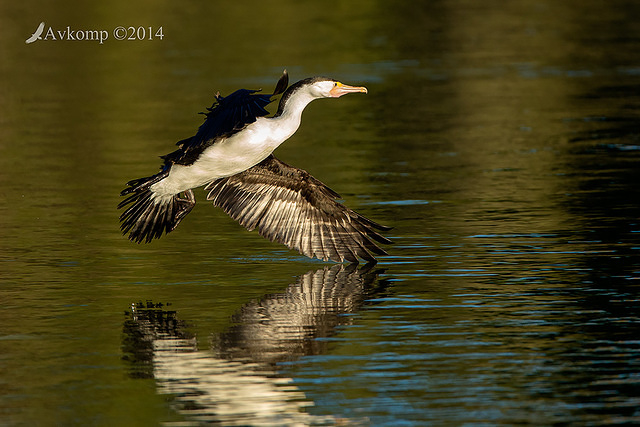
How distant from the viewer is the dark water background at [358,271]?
7.74m

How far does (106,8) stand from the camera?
1320 inches

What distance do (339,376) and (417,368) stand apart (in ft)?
1.74

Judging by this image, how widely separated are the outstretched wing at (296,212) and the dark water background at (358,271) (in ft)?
0.76

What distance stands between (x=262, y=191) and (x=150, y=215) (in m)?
1.18

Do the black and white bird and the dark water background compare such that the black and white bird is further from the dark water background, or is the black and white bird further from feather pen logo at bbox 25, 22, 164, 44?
feather pen logo at bbox 25, 22, 164, 44

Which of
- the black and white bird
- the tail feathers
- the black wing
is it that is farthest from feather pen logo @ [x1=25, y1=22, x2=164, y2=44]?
the black wing

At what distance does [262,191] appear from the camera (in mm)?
12180

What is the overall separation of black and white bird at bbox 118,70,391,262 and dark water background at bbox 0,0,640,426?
0.90 feet

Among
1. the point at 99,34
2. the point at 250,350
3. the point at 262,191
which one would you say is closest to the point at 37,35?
the point at 99,34

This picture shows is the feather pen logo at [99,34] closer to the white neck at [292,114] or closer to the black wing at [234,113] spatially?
the white neck at [292,114]

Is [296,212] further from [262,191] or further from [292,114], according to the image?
[292,114]

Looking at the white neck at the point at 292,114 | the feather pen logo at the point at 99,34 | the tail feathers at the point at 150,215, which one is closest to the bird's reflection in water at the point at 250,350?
the white neck at the point at 292,114

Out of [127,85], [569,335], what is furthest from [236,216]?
[127,85]

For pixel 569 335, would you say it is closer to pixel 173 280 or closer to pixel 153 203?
pixel 173 280
